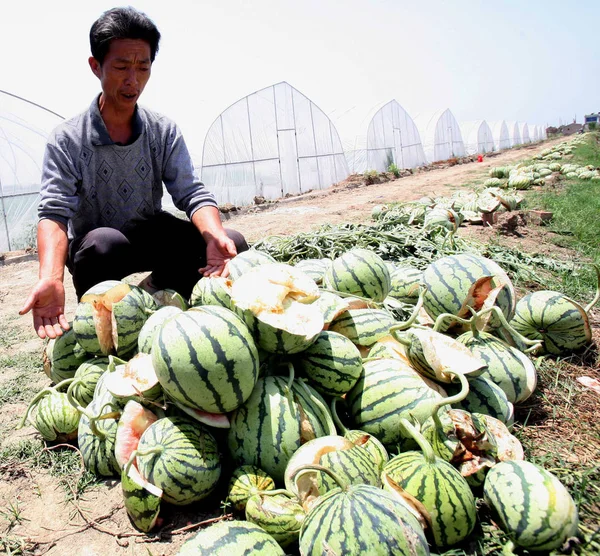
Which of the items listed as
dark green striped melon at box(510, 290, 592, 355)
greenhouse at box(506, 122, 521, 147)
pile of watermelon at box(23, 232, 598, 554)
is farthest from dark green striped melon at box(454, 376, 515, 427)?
greenhouse at box(506, 122, 521, 147)

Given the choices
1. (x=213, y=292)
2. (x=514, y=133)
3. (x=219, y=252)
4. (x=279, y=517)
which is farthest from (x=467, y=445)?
(x=514, y=133)

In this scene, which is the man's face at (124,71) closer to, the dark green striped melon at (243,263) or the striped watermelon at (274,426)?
the dark green striped melon at (243,263)

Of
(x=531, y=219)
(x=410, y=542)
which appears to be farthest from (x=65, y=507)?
(x=531, y=219)

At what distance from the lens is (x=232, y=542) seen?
1414 mm

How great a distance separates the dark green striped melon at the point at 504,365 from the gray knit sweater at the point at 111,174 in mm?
2010

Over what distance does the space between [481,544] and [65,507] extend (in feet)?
5.29

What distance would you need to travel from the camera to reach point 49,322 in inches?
98.2

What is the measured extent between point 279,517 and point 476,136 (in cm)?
4125

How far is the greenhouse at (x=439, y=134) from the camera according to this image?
30.8m

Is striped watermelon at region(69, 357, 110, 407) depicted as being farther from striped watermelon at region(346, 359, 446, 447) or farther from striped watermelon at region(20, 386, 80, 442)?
striped watermelon at region(346, 359, 446, 447)

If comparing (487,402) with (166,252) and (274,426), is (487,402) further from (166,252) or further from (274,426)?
(166,252)

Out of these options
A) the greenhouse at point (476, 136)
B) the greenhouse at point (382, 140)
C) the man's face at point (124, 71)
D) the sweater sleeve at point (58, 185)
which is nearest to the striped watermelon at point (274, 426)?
the sweater sleeve at point (58, 185)

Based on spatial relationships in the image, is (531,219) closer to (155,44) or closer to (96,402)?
(155,44)

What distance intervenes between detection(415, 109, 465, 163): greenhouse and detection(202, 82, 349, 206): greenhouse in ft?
45.9
